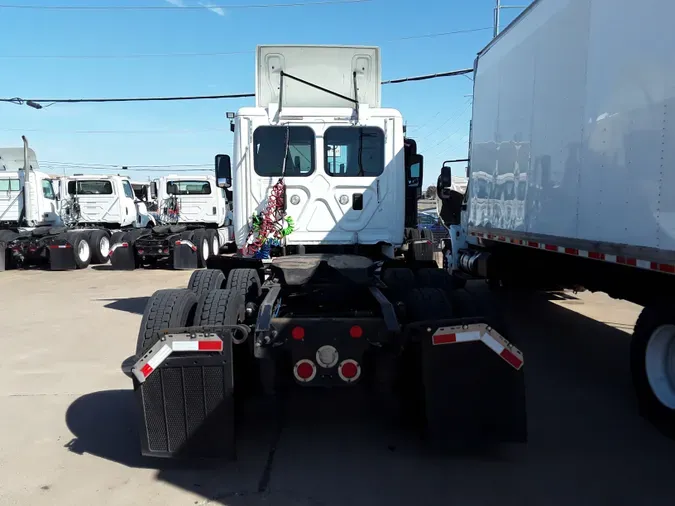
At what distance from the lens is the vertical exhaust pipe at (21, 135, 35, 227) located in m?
14.6

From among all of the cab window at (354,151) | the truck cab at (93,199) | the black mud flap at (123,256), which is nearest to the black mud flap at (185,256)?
the black mud flap at (123,256)

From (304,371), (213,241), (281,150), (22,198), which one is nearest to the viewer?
(304,371)

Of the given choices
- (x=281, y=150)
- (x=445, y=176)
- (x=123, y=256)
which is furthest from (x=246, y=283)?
(x=123, y=256)

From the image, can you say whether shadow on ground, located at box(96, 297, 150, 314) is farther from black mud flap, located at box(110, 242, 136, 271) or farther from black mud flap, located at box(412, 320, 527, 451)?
black mud flap, located at box(412, 320, 527, 451)

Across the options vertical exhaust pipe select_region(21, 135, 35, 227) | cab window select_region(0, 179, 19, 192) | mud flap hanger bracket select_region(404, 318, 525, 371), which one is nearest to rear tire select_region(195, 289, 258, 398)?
mud flap hanger bracket select_region(404, 318, 525, 371)

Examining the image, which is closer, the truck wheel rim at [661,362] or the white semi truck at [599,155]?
the white semi truck at [599,155]

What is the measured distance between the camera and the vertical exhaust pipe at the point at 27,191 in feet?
47.9

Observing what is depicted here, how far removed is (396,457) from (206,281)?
2.41 meters

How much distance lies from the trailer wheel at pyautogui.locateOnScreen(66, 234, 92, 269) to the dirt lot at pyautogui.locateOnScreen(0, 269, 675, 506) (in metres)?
8.63

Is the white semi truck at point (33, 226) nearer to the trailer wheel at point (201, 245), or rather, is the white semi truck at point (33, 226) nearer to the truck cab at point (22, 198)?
the truck cab at point (22, 198)

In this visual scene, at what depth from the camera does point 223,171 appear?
688 cm

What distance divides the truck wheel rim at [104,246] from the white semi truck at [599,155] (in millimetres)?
11866

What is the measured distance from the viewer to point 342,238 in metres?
6.75

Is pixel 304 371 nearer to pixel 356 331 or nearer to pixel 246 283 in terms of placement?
pixel 356 331
